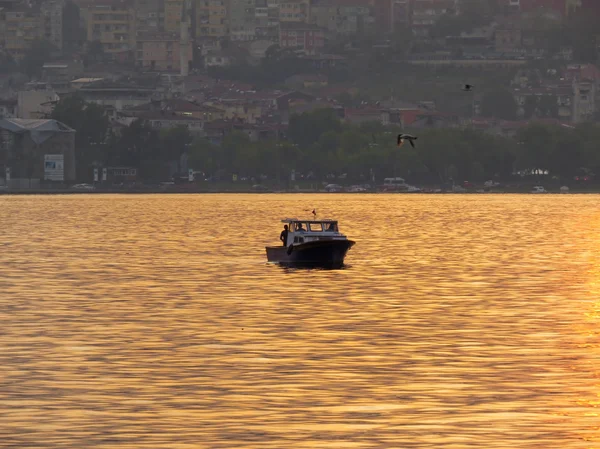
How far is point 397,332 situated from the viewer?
5297cm

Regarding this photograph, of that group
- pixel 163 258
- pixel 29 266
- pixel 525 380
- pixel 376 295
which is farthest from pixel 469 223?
pixel 525 380

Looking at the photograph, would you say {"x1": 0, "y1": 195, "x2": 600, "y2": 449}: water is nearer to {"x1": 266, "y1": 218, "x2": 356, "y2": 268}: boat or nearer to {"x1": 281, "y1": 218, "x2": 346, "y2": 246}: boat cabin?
{"x1": 266, "y1": 218, "x2": 356, "y2": 268}: boat

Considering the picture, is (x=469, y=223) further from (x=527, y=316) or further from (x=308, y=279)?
(x=527, y=316)

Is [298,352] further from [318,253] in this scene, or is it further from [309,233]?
[309,233]

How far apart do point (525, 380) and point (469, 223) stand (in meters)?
112

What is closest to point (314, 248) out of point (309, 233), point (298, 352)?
point (309, 233)

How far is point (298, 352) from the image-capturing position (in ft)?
156

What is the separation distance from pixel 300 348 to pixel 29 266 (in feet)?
134

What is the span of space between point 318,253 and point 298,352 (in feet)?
119

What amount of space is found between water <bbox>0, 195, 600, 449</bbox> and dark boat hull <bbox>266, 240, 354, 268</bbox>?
116 cm

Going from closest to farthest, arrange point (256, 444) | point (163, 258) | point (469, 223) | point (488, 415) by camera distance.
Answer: point (256, 444) < point (488, 415) < point (163, 258) < point (469, 223)

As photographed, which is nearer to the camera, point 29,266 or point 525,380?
point 525,380

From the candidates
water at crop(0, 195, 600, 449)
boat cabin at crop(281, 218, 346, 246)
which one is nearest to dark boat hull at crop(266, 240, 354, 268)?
boat cabin at crop(281, 218, 346, 246)

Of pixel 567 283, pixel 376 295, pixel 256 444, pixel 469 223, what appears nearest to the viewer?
pixel 256 444
